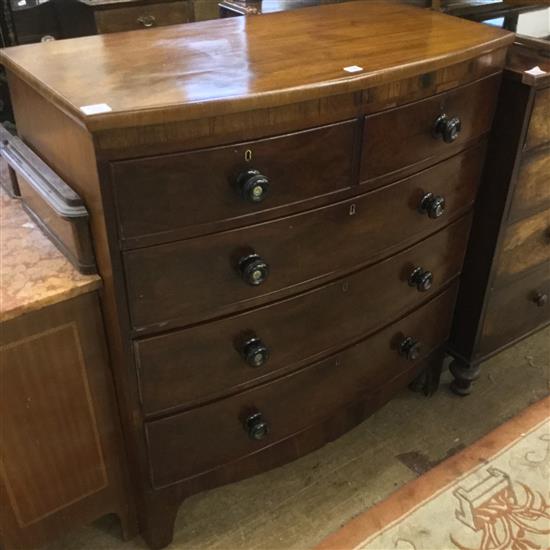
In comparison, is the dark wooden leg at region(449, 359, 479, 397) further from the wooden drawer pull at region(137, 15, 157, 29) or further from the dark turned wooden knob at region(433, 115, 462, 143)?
the wooden drawer pull at region(137, 15, 157, 29)

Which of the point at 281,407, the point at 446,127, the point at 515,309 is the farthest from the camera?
the point at 515,309

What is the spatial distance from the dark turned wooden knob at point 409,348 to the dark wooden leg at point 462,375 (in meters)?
0.34

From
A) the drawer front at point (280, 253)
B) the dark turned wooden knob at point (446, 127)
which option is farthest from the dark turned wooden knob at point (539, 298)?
the dark turned wooden knob at point (446, 127)

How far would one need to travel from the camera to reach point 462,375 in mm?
1722

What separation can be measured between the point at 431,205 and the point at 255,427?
55 cm

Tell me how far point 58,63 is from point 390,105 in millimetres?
544

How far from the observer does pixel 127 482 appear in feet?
4.22

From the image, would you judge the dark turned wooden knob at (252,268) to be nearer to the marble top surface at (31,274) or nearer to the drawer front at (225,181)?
the drawer front at (225,181)

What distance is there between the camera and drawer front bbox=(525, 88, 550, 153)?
1307mm

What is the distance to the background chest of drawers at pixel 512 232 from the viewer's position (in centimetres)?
133

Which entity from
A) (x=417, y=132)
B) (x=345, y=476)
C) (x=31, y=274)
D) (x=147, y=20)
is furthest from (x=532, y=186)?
(x=31, y=274)

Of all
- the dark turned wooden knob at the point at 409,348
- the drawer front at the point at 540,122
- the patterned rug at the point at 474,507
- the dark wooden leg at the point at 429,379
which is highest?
the drawer front at the point at 540,122

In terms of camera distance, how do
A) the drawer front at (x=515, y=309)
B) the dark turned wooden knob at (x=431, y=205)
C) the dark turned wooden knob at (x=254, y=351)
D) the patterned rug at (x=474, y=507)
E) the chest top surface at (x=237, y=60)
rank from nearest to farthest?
the chest top surface at (x=237, y=60) < the dark turned wooden knob at (x=254, y=351) < the dark turned wooden knob at (x=431, y=205) < the patterned rug at (x=474, y=507) < the drawer front at (x=515, y=309)

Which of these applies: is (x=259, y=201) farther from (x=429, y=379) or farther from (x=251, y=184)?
(x=429, y=379)
